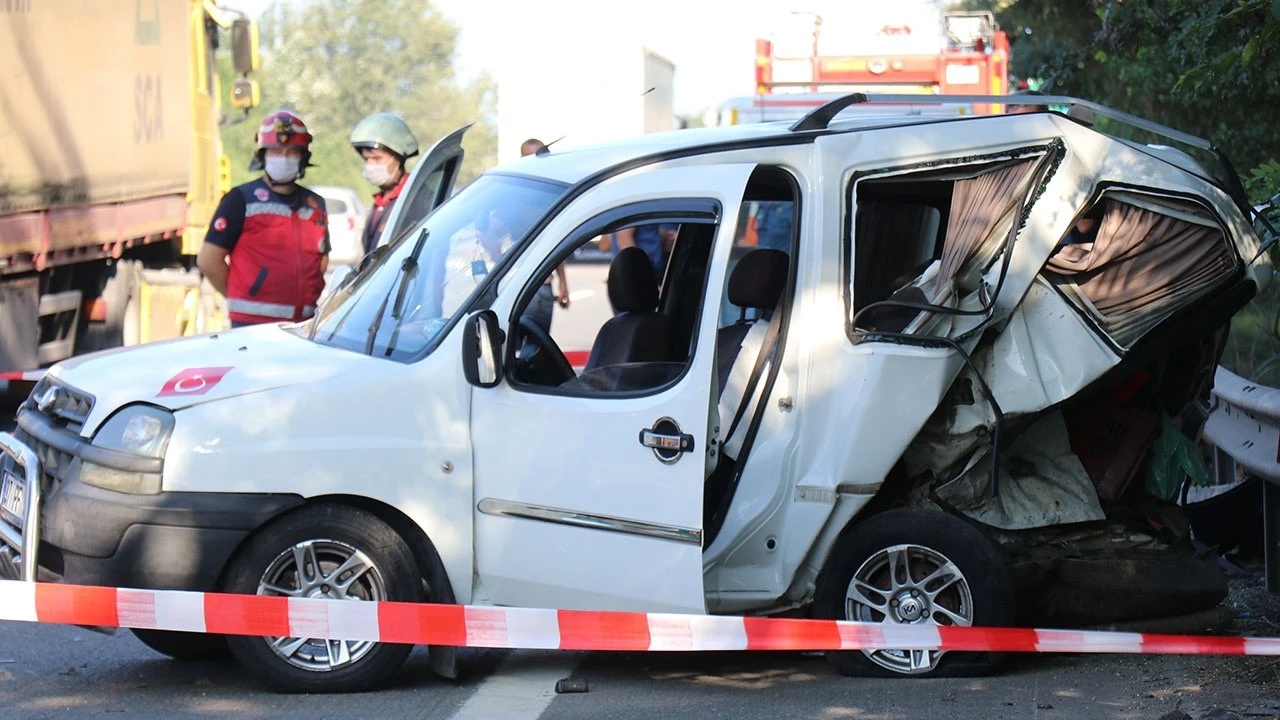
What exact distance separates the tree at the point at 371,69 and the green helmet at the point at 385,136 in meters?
61.9

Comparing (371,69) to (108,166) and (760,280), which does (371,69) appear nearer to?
(108,166)

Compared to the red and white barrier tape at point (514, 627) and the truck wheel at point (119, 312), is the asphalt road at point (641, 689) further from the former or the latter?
the truck wheel at point (119, 312)

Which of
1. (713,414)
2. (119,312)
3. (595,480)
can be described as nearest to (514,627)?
(595,480)

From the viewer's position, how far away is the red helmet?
8211 mm

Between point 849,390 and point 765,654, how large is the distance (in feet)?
4.10

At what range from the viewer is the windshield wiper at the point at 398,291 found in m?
5.80

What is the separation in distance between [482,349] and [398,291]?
0.67 metres

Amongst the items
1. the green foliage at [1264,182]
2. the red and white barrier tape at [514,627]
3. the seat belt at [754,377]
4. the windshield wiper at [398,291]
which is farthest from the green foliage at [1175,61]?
the windshield wiper at [398,291]

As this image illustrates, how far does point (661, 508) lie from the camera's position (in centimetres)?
541

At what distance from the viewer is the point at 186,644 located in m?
5.97

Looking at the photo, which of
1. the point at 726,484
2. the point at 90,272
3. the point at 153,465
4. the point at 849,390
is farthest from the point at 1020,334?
the point at 90,272

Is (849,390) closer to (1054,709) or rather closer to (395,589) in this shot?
(1054,709)

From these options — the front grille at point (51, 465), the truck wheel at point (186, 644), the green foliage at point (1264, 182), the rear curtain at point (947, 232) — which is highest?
the green foliage at point (1264, 182)

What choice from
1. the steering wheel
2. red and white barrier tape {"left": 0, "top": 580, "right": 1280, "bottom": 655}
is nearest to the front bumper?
red and white barrier tape {"left": 0, "top": 580, "right": 1280, "bottom": 655}
